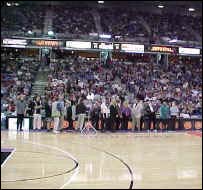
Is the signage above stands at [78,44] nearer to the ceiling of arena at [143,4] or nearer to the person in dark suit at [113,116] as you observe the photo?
the ceiling of arena at [143,4]

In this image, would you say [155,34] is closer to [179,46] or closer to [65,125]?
[179,46]

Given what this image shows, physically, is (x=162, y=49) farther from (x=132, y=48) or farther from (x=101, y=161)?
(x=101, y=161)

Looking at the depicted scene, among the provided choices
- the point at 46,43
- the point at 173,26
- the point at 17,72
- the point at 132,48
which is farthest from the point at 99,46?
the point at 17,72

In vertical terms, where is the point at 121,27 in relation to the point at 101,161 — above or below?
above

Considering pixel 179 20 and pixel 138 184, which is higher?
pixel 179 20

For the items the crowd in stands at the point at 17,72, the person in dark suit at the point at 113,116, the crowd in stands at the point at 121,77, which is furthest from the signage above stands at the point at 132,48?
the person in dark suit at the point at 113,116

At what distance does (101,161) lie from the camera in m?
6.23

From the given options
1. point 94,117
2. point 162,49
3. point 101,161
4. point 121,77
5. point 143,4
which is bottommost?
point 101,161

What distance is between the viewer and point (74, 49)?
3.92 meters

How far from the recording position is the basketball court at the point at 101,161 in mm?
4527

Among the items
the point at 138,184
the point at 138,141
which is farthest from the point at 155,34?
the point at 138,141

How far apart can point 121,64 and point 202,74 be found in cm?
85

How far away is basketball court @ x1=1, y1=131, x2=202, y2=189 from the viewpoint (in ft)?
14.9

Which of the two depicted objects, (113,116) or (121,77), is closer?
(121,77)
